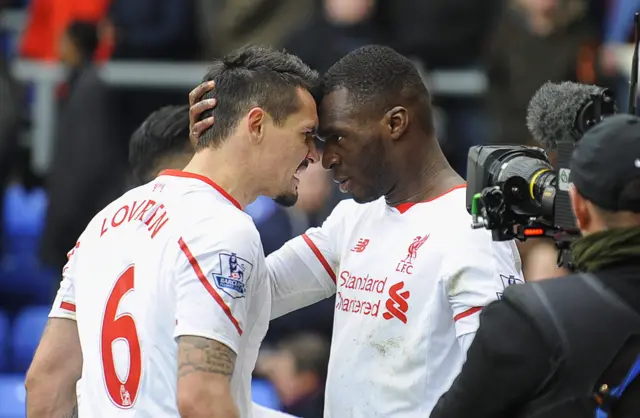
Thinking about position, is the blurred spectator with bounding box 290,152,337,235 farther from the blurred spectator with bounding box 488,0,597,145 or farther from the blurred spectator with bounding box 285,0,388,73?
the blurred spectator with bounding box 488,0,597,145

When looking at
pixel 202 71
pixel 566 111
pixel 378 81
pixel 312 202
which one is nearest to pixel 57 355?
pixel 378 81

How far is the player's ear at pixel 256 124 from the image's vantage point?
3.57 meters

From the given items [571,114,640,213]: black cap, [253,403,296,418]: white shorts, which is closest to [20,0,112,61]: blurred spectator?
[253,403,296,418]: white shorts

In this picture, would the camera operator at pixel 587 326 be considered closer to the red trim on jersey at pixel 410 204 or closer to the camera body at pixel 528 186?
the camera body at pixel 528 186

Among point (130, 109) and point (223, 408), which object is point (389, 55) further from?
point (130, 109)

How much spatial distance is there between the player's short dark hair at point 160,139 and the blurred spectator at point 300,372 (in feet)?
7.65

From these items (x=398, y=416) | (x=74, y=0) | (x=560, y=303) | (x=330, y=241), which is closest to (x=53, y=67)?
(x=74, y=0)

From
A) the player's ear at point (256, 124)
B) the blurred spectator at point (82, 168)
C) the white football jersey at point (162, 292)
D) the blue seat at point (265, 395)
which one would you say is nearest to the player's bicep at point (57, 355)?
the white football jersey at point (162, 292)

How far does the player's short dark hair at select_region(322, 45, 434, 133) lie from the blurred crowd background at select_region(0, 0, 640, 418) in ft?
8.29

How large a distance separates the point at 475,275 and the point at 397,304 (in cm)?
28

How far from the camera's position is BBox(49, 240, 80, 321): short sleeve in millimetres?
3717

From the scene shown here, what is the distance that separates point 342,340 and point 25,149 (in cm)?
559

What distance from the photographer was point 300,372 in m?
6.80

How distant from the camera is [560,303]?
2.90 meters
